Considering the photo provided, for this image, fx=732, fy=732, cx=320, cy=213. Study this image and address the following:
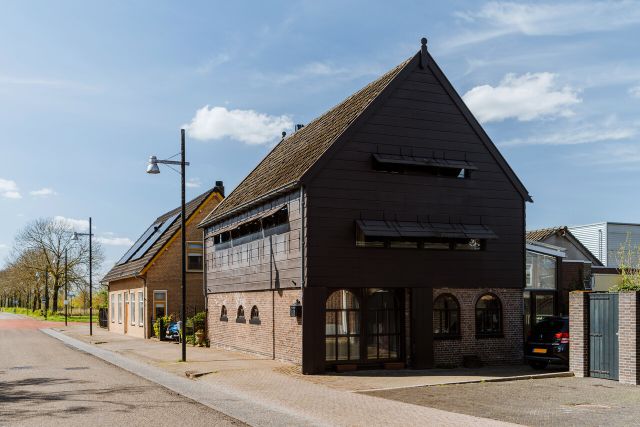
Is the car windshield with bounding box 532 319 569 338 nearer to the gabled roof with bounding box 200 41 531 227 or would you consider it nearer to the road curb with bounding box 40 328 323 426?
the gabled roof with bounding box 200 41 531 227

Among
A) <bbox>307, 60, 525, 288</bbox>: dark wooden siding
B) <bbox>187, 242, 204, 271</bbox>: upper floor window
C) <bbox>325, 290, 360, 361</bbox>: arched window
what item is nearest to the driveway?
<bbox>325, 290, 360, 361</bbox>: arched window

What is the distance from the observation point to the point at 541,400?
15.0m

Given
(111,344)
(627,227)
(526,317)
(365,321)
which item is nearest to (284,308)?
(365,321)

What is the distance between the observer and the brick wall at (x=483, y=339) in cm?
2234

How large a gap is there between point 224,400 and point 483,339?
10667mm

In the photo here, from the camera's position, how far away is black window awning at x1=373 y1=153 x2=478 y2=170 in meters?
21.9

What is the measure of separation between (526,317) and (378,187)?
31.1 ft

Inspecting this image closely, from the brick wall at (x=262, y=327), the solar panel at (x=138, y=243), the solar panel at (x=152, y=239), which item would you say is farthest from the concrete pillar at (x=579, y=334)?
the solar panel at (x=138, y=243)

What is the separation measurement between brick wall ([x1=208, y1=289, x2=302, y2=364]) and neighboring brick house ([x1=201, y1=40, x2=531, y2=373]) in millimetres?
94

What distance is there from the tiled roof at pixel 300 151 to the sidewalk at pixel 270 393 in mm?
5510

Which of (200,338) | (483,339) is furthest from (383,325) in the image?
(200,338)

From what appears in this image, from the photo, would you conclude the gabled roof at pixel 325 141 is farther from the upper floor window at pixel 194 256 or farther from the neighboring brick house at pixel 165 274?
the upper floor window at pixel 194 256

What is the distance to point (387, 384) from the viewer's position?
702 inches

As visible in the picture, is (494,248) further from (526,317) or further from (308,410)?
(308,410)
